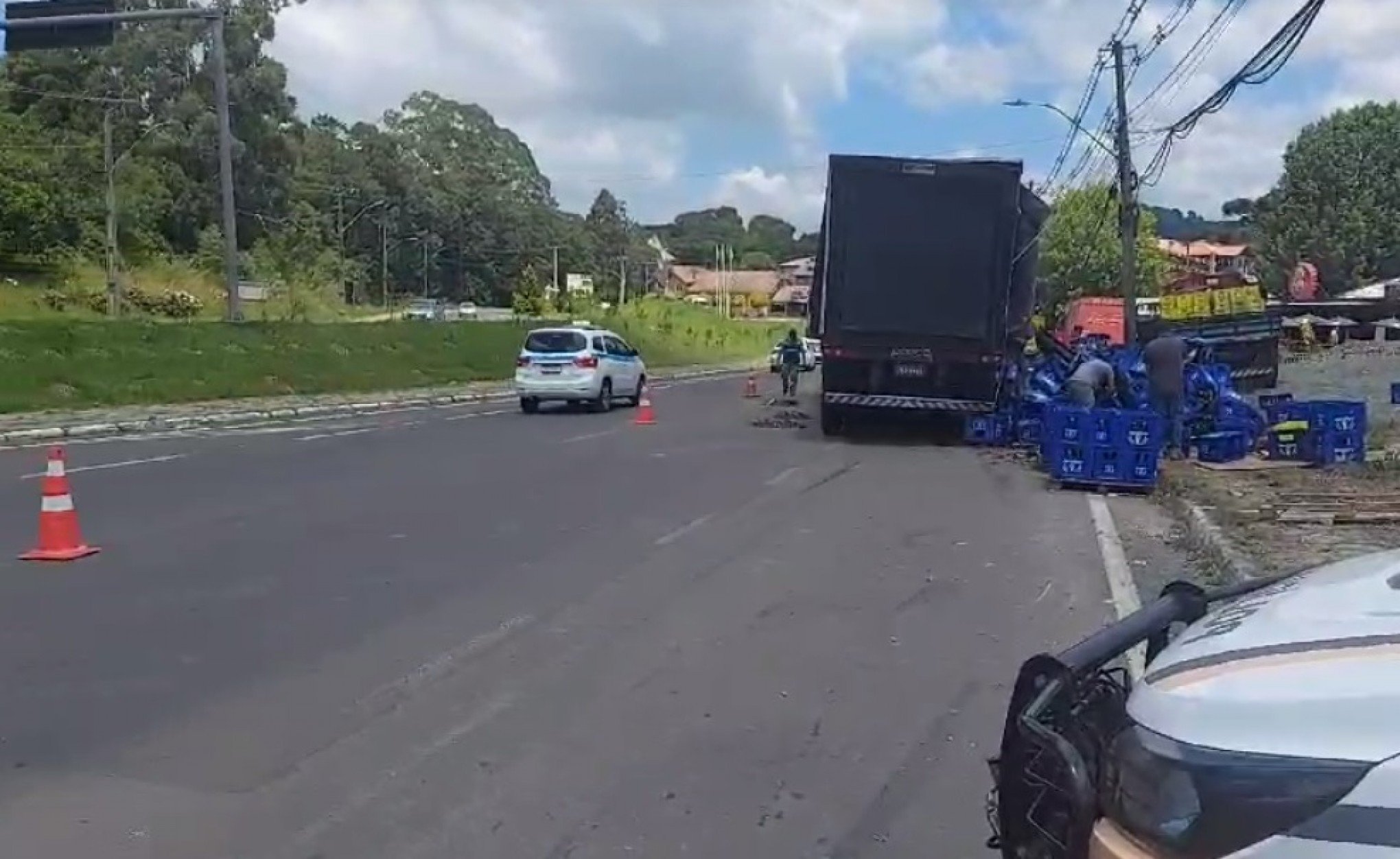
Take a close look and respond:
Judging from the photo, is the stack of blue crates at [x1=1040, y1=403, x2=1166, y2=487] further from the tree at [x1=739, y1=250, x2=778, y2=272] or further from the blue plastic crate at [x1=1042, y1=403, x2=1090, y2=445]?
the tree at [x1=739, y1=250, x2=778, y2=272]

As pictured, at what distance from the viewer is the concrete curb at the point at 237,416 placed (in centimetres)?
2448

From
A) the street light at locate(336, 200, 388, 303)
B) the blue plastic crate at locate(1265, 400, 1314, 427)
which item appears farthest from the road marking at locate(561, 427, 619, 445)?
the street light at locate(336, 200, 388, 303)

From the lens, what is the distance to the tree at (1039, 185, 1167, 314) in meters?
83.6

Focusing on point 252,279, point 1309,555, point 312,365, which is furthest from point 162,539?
point 252,279

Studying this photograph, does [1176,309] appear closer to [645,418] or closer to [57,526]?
[645,418]

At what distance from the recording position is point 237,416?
29.3 metres

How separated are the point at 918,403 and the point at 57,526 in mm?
13003

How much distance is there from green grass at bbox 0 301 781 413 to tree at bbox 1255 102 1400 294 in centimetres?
4594

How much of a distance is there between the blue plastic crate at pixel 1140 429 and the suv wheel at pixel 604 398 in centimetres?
1581

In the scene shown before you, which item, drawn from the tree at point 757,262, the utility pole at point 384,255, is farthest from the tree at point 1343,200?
the tree at point 757,262

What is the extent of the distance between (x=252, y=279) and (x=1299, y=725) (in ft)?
211

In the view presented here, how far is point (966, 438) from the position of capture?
2241cm

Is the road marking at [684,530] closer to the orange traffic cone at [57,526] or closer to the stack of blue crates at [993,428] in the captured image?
the orange traffic cone at [57,526]

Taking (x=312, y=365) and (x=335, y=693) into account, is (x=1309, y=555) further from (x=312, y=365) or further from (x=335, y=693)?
(x=312, y=365)
